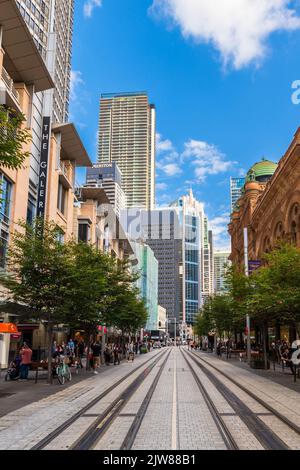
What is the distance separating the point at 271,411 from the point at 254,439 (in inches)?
166

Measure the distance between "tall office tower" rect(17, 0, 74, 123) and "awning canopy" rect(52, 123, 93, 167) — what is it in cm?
1653

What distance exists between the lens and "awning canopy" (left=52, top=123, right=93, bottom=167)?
1711 inches

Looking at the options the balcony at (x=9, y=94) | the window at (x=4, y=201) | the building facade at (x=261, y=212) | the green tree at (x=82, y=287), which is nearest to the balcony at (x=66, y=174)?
the balcony at (x=9, y=94)

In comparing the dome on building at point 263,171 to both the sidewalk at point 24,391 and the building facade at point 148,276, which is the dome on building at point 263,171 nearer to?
the sidewalk at point 24,391

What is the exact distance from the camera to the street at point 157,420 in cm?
978

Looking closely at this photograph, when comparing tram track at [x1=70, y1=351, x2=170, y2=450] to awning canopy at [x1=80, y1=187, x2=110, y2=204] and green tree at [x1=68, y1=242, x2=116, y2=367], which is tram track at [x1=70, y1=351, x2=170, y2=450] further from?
awning canopy at [x1=80, y1=187, x2=110, y2=204]

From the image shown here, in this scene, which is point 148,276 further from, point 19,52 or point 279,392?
Result: point 279,392

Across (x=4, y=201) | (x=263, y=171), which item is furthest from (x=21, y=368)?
(x=263, y=171)

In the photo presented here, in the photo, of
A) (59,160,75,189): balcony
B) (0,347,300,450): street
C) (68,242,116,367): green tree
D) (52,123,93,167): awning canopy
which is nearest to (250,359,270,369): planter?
(0,347,300,450): street

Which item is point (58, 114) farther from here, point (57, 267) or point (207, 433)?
point (207, 433)

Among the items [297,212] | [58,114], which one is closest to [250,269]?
[297,212]

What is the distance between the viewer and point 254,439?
10133 mm

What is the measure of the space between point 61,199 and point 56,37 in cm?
4377

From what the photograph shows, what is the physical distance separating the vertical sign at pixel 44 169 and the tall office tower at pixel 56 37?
23382mm
